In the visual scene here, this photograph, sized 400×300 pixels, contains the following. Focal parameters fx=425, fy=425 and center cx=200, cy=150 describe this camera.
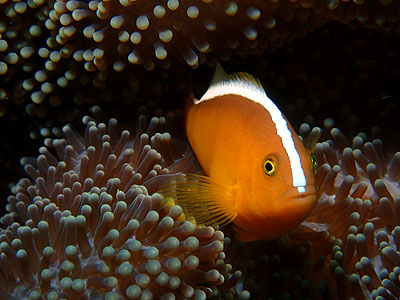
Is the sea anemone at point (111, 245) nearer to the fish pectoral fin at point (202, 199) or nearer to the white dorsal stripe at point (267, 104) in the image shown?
the fish pectoral fin at point (202, 199)

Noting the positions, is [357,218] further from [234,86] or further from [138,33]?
[138,33]

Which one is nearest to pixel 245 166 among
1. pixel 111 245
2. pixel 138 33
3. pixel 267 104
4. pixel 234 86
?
pixel 267 104

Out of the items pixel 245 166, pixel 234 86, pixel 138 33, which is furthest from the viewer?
pixel 234 86

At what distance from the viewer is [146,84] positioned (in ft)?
5.84

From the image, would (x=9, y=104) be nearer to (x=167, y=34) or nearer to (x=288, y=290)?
(x=167, y=34)

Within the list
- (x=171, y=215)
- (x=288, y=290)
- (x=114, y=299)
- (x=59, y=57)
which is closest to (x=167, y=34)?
(x=59, y=57)

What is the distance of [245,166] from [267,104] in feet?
0.77

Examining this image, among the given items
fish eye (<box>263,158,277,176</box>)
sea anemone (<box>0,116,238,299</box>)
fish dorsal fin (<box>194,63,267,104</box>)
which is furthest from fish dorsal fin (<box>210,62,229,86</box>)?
fish eye (<box>263,158,277,176</box>)

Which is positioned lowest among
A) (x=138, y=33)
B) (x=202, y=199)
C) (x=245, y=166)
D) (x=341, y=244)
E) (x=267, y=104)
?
(x=341, y=244)

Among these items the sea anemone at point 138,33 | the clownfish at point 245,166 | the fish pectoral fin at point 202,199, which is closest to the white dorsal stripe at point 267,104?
the clownfish at point 245,166

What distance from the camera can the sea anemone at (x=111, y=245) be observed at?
3.93 ft

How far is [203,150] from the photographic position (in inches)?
64.5

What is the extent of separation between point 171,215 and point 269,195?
1.00 ft

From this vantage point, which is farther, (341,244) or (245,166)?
(341,244)
